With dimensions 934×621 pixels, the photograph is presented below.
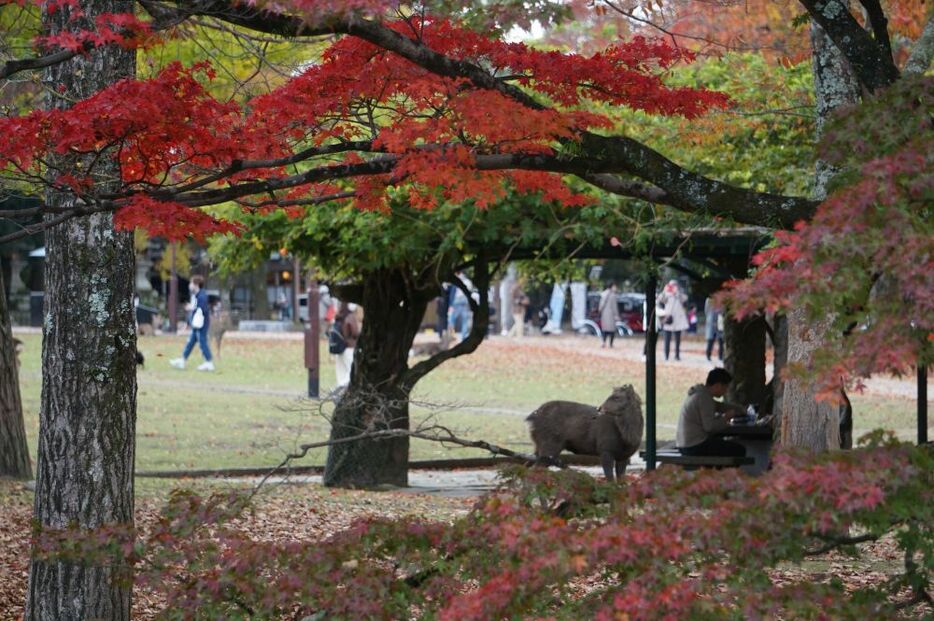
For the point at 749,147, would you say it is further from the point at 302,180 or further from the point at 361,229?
the point at 302,180

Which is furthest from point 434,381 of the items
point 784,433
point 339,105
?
point 339,105

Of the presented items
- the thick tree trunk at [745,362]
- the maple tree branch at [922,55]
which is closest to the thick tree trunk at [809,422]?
the maple tree branch at [922,55]

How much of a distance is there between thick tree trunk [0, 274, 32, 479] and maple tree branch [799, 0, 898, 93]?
821 cm

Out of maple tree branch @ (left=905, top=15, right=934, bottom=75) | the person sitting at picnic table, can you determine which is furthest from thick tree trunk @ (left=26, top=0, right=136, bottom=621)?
the person sitting at picnic table

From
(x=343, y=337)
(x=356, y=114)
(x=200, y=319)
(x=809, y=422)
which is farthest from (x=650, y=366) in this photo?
(x=200, y=319)

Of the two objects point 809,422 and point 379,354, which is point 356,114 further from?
point 379,354

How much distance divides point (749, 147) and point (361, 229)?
446cm

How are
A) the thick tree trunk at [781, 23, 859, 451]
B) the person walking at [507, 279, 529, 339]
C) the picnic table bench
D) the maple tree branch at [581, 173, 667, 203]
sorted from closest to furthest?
the maple tree branch at [581, 173, 667, 203], the thick tree trunk at [781, 23, 859, 451], the picnic table bench, the person walking at [507, 279, 529, 339]

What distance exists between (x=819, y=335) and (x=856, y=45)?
7.10ft

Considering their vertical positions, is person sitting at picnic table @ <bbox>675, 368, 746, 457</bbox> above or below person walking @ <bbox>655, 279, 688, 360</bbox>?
below

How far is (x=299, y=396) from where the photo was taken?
18.5 m

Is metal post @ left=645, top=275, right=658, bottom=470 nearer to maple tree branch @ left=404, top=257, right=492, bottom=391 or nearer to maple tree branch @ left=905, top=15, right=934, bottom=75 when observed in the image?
maple tree branch @ left=404, top=257, right=492, bottom=391

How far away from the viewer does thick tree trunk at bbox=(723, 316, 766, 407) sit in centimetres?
1684

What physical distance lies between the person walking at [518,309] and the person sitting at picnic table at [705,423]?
2791 cm
